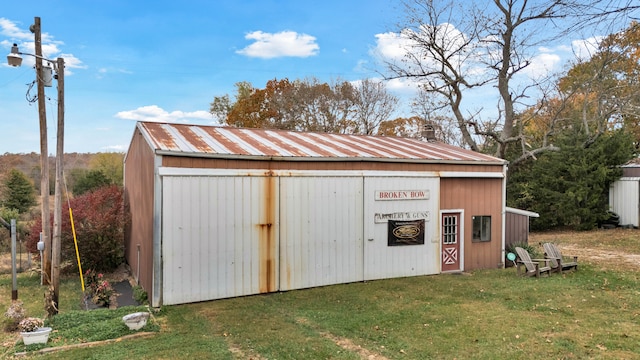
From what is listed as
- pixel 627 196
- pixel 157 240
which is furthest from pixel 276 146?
pixel 627 196

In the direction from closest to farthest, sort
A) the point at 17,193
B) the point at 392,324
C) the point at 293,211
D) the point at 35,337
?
the point at 35,337 < the point at 392,324 < the point at 293,211 < the point at 17,193

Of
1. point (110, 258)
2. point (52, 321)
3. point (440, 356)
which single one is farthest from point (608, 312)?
point (110, 258)

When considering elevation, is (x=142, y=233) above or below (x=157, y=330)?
above

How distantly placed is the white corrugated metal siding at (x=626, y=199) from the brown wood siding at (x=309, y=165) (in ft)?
41.6

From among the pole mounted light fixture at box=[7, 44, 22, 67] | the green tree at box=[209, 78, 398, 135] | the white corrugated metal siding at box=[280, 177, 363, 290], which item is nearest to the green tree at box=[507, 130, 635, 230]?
the green tree at box=[209, 78, 398, 135]

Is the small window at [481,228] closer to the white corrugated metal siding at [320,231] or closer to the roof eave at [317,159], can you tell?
the roof eave at [317,159]

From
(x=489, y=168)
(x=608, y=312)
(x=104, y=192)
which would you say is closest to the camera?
(x=608, y=312)

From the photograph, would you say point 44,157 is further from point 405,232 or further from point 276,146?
point 405,232

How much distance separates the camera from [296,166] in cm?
920

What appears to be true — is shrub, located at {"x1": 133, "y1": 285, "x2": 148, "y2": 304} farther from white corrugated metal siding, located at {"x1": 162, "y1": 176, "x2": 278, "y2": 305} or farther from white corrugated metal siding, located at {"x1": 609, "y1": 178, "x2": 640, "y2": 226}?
white corrugated metal siding, located at {"x1": 609, "y1": 178, "x2": 640, "y2": 226}

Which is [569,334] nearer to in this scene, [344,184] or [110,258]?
[344,184]

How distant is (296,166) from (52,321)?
528 cm

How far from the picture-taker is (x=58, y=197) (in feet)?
25.6

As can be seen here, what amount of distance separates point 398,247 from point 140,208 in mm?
6562
